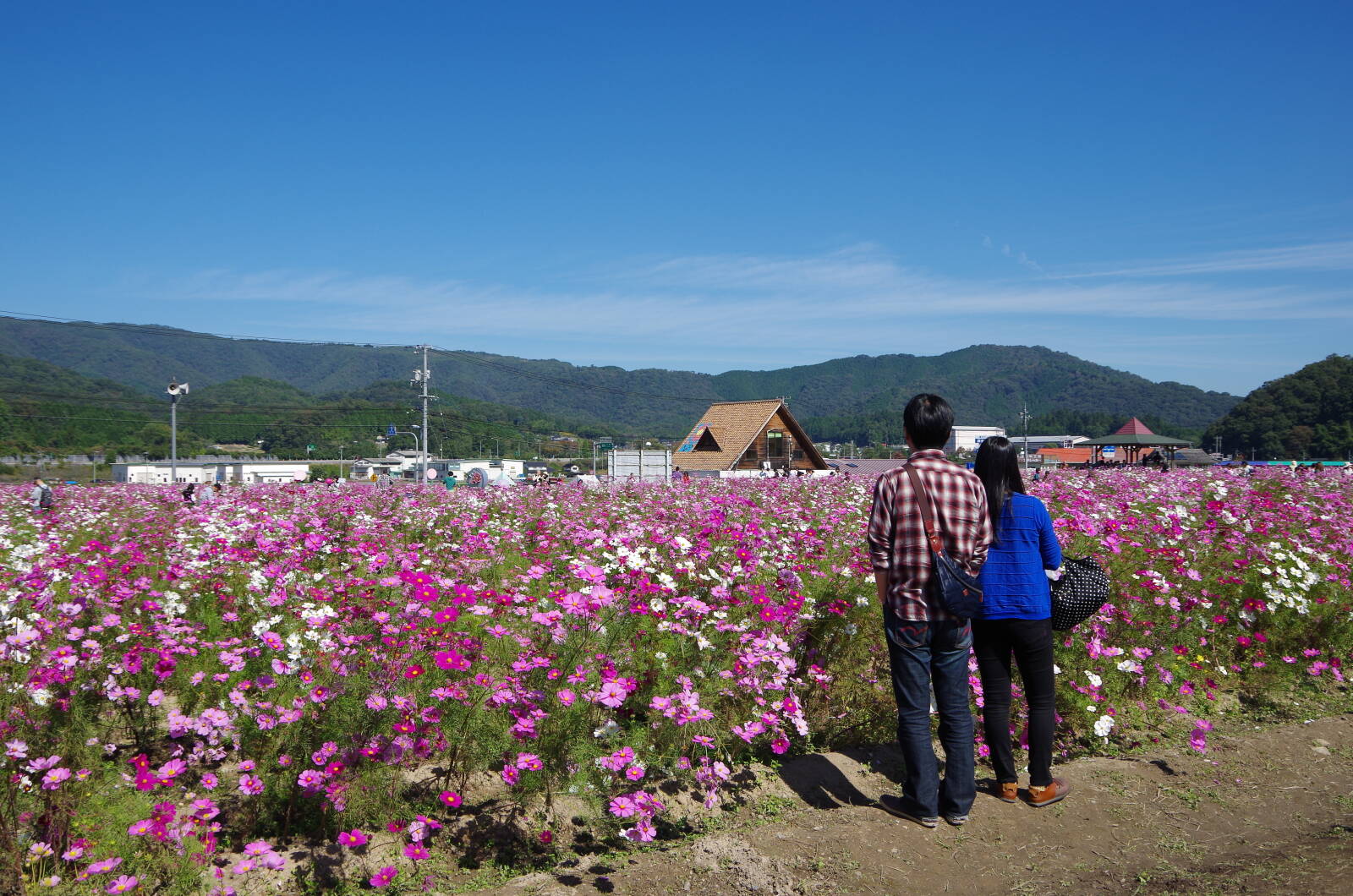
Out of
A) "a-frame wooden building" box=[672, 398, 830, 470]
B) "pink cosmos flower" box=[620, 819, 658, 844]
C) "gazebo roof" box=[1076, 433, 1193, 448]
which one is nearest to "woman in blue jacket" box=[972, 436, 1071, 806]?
"pink cosmos flower" box=[620, 819, 658, 844]

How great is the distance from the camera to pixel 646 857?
3279mm

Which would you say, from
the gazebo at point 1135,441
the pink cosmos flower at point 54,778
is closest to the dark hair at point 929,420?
the pink cosmos flower at point 54,778

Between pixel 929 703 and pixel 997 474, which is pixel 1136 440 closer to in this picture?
pixel 997 474

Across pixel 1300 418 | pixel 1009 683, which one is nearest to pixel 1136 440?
pixel 1300 418

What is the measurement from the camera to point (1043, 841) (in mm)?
3525

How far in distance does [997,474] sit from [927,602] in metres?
0.66

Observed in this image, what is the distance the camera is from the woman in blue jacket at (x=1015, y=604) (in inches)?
141

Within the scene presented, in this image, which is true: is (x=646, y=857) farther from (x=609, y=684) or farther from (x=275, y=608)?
(x=275, y=608)

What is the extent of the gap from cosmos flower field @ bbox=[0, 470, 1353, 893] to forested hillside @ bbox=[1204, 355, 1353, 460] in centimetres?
5893

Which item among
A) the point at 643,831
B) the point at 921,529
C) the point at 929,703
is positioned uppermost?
the point at 921,529

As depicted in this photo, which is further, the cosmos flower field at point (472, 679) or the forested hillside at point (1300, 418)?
the forested hillside at point (1300, 418)

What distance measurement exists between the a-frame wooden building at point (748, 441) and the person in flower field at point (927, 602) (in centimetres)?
3929

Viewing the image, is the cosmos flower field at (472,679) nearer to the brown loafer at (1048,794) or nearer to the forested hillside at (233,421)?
the brown loafer at (1048,794)

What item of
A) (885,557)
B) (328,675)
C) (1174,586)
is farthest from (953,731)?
(1174,586)
